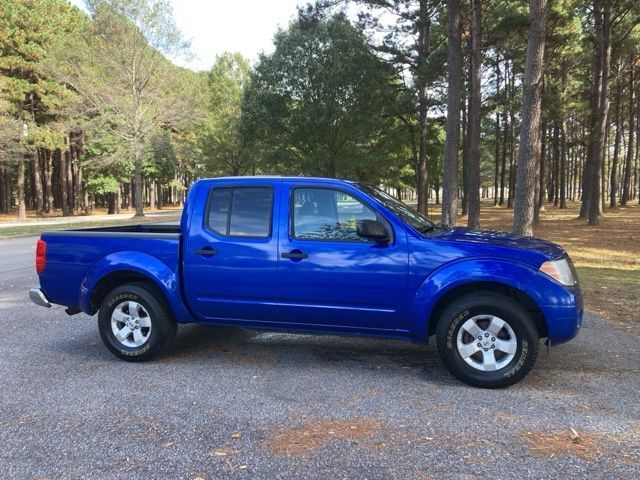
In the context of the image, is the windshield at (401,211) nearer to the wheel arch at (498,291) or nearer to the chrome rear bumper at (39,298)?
the wheel arch at (498,291)

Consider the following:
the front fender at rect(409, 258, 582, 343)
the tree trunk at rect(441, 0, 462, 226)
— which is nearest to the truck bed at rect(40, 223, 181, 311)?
the front fender at rect(409, 258, 582, 343)

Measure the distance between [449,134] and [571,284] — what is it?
37.9 ft

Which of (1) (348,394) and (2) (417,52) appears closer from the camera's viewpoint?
(1) (348,394)

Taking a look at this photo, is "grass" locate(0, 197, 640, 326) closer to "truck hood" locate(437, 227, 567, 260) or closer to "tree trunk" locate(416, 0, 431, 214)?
"truck hood" locate(437, 227, 567, 260)

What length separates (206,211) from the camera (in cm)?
485

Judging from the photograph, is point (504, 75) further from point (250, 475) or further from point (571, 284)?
point (250, 475)

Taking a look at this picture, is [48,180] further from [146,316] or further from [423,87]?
[146,316]

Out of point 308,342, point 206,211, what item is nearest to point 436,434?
point 308,342

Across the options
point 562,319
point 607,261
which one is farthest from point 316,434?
point 607,261

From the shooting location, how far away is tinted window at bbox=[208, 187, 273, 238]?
4.70m

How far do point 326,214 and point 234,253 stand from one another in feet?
3.22

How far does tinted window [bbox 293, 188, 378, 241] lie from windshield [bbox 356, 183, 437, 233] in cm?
23

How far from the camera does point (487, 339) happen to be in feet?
13.6

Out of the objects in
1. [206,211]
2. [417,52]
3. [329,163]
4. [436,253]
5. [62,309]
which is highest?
[417,52]
